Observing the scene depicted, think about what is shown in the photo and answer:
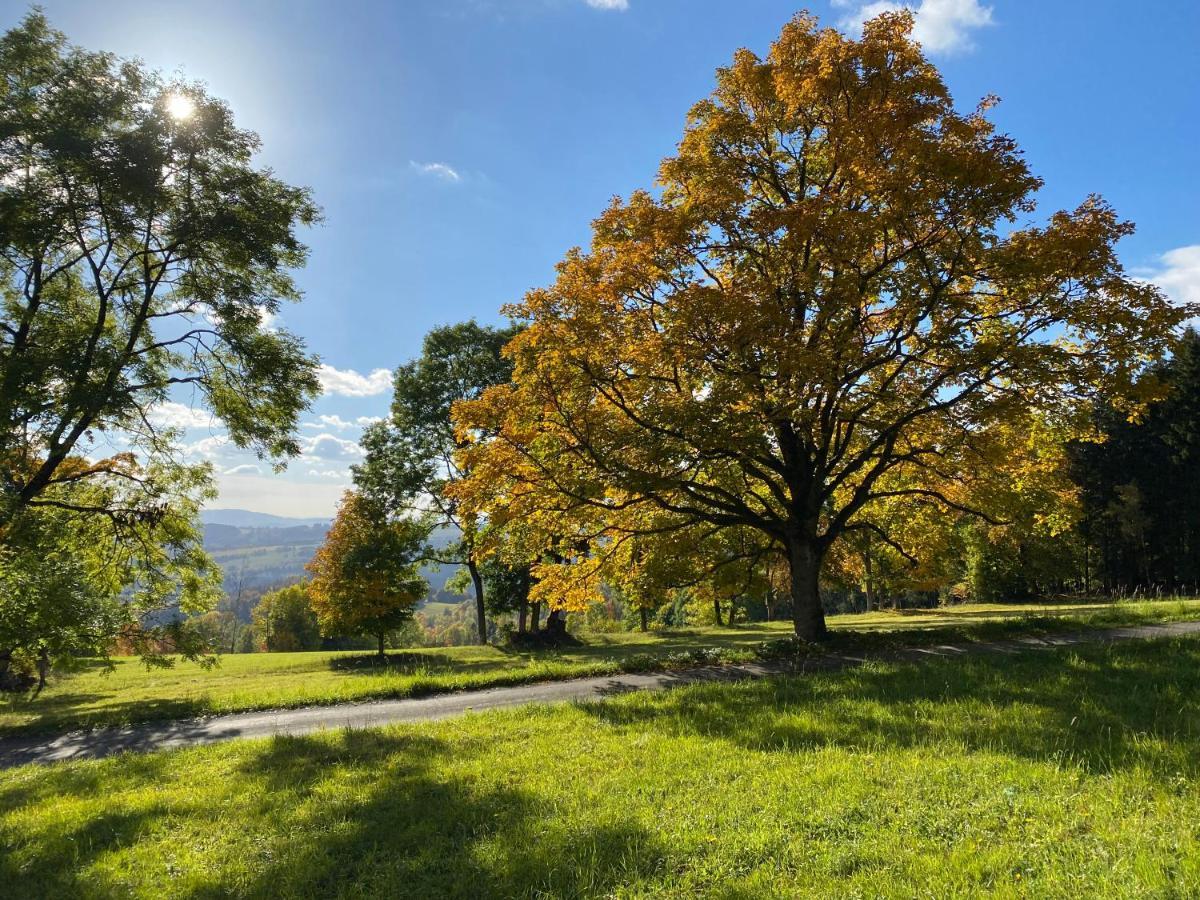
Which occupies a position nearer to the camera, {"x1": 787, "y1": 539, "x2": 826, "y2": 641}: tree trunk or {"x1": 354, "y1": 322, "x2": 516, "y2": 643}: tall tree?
{"x1": 787, "y1": 539, "x2": 826, "y2": 641}: tree trunk

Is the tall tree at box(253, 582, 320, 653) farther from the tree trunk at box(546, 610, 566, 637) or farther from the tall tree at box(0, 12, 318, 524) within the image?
the tall tree at box(0, 12, 318, 524)

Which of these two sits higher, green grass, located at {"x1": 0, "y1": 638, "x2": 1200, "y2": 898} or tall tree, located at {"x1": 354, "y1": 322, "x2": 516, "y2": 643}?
tall tree, located at {"x1": 354, "y1": 322, "x2": 516, "y2": 643}

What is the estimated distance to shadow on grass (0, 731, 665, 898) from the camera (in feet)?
13.8

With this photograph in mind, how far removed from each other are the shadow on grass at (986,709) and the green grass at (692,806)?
0.05 meters

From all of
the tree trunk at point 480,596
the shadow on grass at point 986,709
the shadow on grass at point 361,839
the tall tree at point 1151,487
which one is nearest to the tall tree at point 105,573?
the shadow on grass at point 361,839

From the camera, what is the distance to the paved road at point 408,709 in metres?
10.5

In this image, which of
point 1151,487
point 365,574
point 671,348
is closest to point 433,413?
point 365,574

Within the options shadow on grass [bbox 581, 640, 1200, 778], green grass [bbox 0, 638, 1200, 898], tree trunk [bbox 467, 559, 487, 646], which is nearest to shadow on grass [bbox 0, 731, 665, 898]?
green grass [bbox 0, 638, 1200, 898]

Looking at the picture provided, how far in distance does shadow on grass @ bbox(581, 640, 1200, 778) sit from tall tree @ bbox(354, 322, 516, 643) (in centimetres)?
2476

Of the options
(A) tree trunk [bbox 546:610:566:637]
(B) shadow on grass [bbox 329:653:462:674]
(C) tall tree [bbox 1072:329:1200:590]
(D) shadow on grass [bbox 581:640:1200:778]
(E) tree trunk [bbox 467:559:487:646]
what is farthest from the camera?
(C) tall tree [bbox 1072:329:1200:590]

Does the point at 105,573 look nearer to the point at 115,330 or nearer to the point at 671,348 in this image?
the point at 115,330

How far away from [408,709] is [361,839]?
22.5ft

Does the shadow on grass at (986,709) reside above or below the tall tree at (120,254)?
below

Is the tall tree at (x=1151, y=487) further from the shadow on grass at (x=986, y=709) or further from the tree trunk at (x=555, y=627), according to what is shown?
the shadow on grass at (x=986, y=709)
